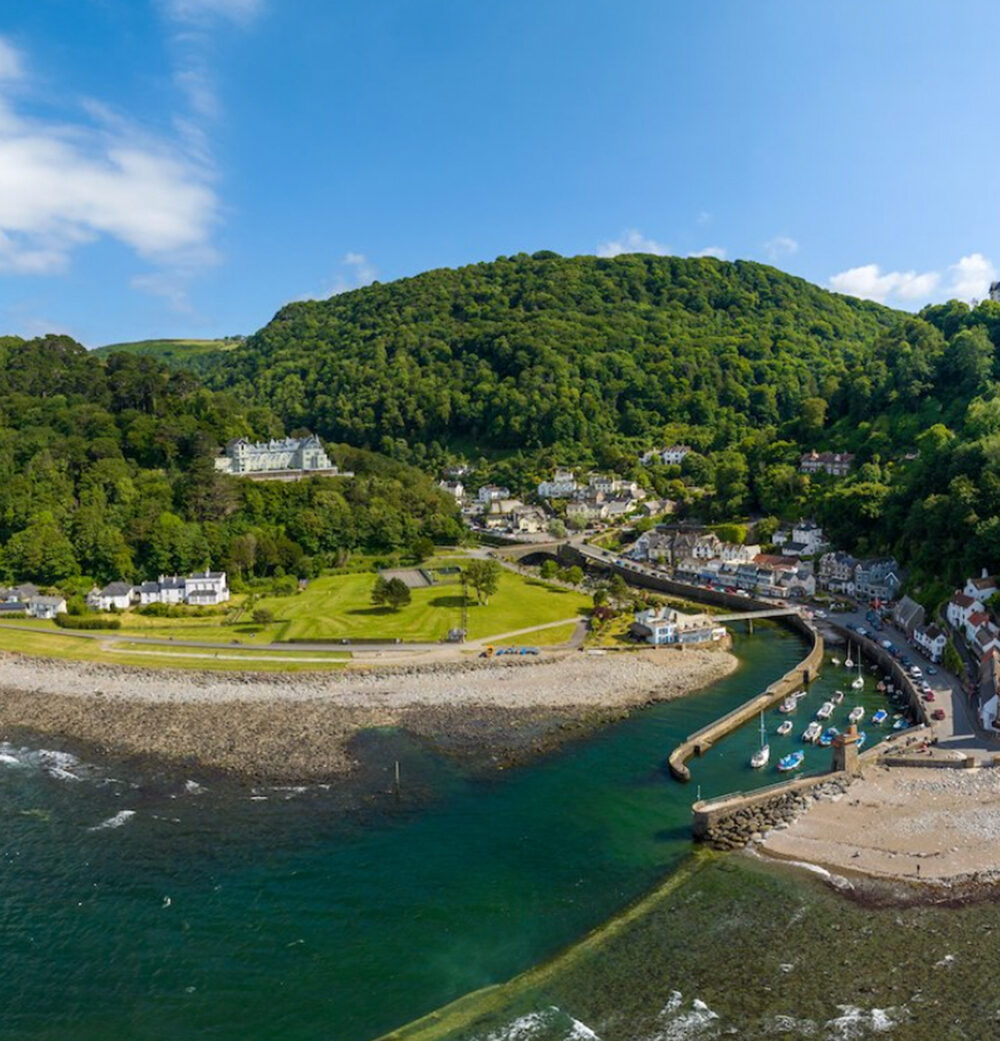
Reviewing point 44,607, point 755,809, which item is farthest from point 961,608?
point 44,607

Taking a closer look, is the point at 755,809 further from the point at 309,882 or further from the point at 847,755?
the point at 309,882

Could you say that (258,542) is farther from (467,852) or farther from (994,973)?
(994,973)

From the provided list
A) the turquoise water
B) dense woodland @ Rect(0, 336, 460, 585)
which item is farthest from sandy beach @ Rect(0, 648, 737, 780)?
dense woodland @ Rect(0, 336, 460, 585)

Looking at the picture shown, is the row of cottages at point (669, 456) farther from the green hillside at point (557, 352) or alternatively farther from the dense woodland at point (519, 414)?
the green hillside at point (557, 352)

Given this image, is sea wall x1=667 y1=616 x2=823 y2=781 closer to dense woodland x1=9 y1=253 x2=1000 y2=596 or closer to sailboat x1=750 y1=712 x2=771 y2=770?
sailboat x1=750 y1=712 x2=771 y2=770

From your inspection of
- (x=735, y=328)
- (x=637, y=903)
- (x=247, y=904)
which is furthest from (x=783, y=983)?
(x=735, y=328)

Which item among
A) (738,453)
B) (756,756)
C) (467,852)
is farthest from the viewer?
(738,453)

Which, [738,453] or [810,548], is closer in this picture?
[810,548]
